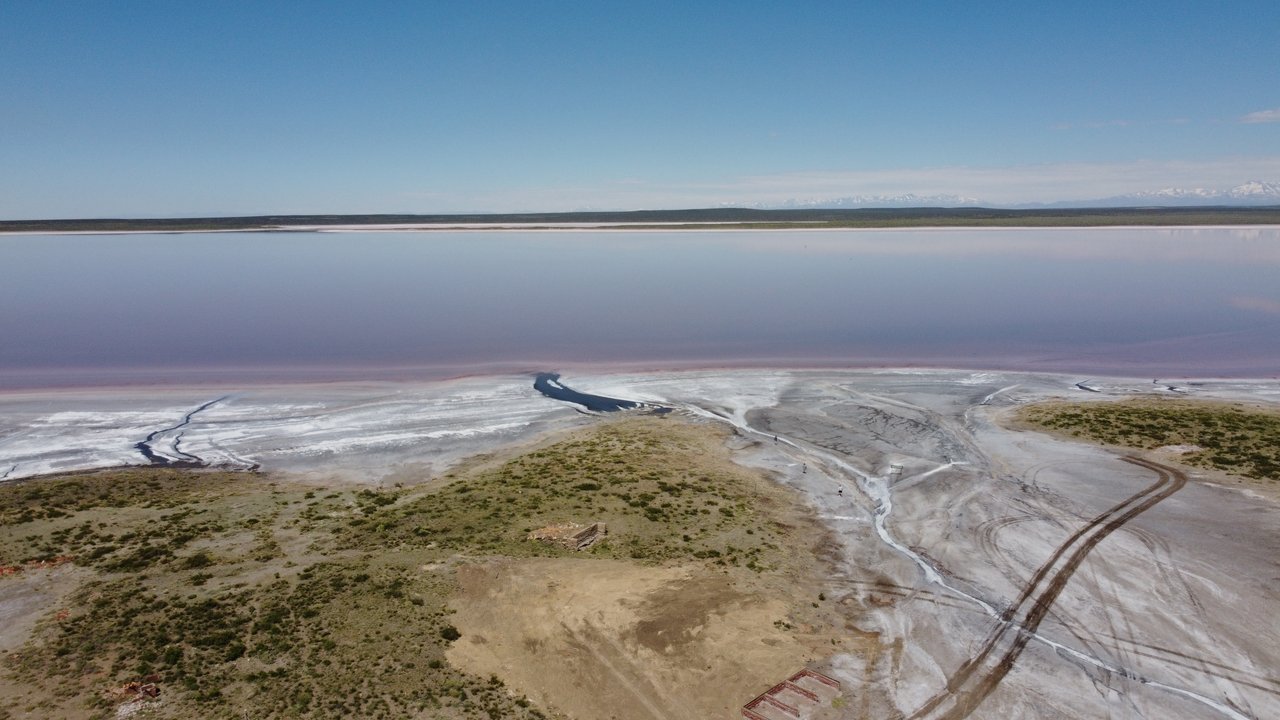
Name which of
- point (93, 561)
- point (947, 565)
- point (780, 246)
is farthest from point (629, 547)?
point (780, 246)

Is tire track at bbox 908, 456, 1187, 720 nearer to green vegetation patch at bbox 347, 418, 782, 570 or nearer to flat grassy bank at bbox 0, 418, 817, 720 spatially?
flat grassy bank at bbox 0, 418, 817, 720

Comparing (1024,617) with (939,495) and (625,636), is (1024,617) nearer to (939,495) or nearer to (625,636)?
(939,495)

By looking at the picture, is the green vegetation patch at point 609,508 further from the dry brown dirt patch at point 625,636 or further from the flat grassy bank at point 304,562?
the dry brown dirt patch at point 625,636

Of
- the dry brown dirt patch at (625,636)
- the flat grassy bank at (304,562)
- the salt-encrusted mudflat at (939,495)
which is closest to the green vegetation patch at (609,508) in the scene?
the flat grassy bank at (304,562)

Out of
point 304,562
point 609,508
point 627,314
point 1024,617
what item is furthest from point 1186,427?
point 627,314

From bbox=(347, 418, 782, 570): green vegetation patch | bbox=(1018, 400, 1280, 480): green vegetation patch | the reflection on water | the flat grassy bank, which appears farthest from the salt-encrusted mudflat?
the reflection on water

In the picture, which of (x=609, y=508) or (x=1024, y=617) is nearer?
(x=1024, y=617)
